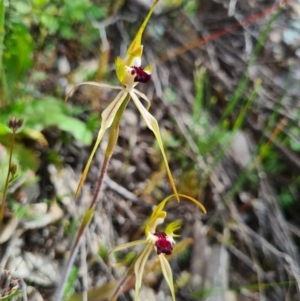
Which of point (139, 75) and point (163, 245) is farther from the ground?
point (139, 75)

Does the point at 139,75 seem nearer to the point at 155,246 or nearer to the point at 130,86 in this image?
Answer: the point at 130,86

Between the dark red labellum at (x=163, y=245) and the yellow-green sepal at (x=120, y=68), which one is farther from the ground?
the yellow-green sepal at (x=120, y=68)

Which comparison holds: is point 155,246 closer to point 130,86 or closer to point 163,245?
point 163,245

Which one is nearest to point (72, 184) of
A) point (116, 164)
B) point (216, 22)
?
point (116, 164)

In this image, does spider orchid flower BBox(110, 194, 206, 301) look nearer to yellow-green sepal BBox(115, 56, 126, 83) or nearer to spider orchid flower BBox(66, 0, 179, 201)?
spider orchid flower BBox(66, 0, 179, 201)

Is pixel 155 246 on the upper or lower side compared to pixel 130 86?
lower

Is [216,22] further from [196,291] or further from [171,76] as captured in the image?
[196,291]

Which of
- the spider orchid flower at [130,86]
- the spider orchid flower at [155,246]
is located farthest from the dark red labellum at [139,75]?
the spider orchid flower at [155,246]

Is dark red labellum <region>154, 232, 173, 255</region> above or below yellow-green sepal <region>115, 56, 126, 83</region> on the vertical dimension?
below


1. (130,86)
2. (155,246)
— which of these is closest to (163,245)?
(155,246)

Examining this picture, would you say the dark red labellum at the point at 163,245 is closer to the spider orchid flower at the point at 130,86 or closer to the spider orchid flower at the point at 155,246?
the spider orchid flower at the point at 155,246

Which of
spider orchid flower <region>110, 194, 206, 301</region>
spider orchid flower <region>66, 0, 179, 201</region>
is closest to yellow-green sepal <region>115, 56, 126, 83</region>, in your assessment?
spider orchid flower <region>66, 0, 179, 201</region>
